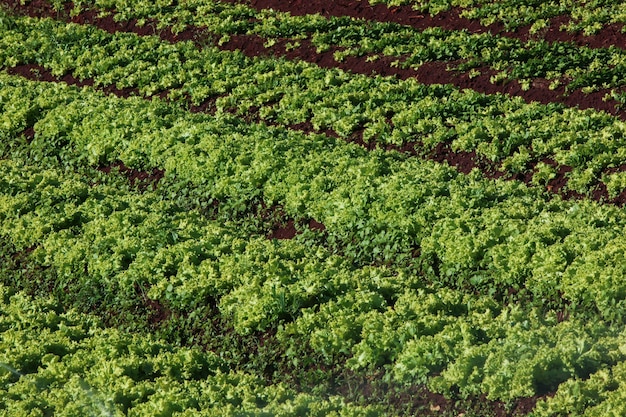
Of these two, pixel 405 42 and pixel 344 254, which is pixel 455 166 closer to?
pixel 344 254

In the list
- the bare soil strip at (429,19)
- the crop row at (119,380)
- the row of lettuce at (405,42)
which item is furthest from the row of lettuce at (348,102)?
the crop row at (119,380)

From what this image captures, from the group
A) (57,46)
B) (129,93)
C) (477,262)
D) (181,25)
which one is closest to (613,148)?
(477,262)

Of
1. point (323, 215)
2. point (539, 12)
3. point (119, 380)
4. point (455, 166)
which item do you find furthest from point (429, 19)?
point (119, 380)

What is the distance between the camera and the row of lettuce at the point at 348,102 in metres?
13.0

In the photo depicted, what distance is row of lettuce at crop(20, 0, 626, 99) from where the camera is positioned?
604 inches

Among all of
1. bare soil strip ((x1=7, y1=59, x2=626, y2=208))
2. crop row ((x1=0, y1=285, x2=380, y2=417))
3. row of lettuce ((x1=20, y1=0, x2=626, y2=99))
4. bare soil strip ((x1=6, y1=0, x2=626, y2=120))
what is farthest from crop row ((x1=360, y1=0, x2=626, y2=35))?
crop row ((x1=0, y1=285, x2=380, y2=417))

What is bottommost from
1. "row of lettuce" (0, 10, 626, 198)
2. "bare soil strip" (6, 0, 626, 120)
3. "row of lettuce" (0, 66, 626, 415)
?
"row of lettuce" (0, 66, 626, 415)

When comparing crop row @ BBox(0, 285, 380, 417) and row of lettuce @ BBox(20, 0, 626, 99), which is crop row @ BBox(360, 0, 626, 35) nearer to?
row of lettuce @ BBox(20, 0, 626, 99)

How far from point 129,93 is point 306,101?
4284mm

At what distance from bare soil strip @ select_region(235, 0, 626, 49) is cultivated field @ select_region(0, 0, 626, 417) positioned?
0.07 m

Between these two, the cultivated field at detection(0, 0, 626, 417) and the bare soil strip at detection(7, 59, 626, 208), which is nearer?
the cultivated field at detection(0, 0, 626, 417)

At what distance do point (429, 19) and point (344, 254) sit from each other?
8.89 m

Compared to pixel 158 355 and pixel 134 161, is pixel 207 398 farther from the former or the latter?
pixel 134 161

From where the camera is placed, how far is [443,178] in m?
12.4
